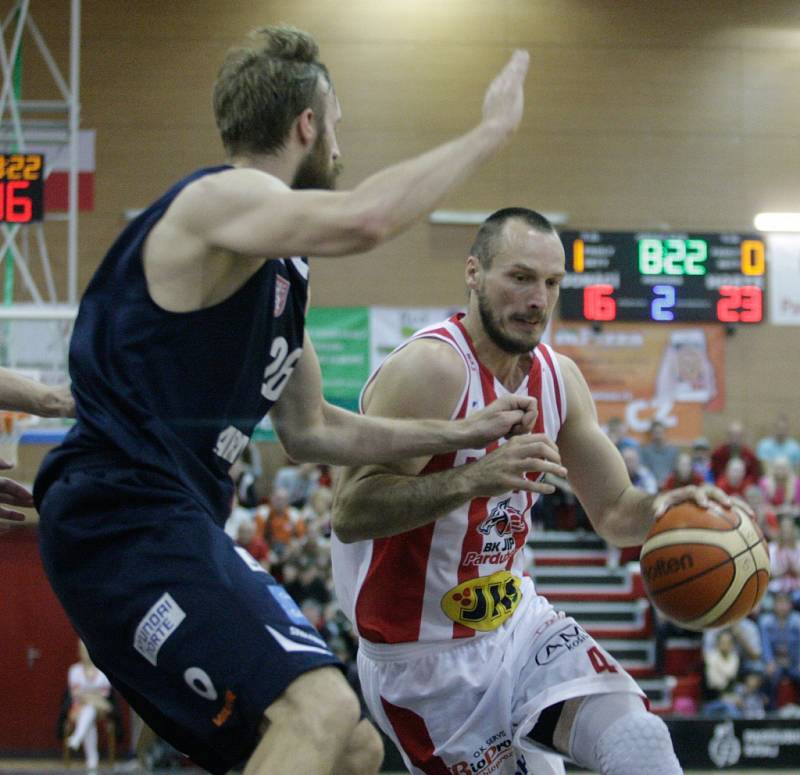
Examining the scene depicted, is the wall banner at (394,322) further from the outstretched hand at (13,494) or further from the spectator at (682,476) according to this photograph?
the outstretched hand at (13,494)


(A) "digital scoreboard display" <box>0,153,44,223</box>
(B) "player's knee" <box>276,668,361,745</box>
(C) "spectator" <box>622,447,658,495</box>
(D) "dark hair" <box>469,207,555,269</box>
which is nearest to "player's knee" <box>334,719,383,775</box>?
(B) "player's knee" <box>276,668,361,745</box>

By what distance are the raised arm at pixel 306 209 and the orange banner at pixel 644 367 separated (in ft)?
39.1

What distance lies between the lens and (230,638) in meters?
2.46

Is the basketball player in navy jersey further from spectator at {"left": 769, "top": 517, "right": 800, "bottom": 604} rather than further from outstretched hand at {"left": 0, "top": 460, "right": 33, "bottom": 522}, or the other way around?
spectator at {"left": 769, "top": 517, "right": 800, "bottom": 604}

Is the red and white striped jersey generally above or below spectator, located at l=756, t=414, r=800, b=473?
above

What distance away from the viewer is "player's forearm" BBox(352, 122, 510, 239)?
8.36 feet

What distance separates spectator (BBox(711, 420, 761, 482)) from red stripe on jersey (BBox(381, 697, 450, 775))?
33.1ft

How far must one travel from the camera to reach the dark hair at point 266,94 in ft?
9.40

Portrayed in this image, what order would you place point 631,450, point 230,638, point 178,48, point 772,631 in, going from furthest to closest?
point 178,48 < point 631,450 < point 772,631 < point 230,638

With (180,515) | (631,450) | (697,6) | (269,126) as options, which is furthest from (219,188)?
(697,6)

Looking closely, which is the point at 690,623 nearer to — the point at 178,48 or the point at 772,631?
the point at 772,631

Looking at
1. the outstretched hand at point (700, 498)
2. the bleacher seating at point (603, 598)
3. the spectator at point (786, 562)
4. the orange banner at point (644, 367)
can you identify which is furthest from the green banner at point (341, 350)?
the outstretched hand at point (700, 498)

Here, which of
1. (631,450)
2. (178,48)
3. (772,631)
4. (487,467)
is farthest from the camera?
(178,48)

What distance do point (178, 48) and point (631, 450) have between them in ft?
22.4
